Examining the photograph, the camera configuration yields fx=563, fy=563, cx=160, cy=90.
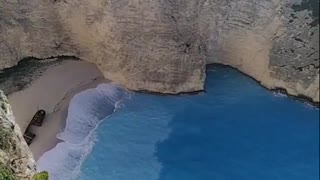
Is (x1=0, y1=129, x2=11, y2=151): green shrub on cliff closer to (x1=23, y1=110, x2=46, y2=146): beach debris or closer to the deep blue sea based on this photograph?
the deep blue sea

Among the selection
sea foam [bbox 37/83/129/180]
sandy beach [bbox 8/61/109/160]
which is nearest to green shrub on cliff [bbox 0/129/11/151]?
sea foam [bbox 37/83/129/180]

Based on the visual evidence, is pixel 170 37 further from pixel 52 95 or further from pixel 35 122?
pixel 35 122

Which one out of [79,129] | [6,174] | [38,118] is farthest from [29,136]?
[6,174]

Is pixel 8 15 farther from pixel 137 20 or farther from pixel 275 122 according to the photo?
pixel 275 122

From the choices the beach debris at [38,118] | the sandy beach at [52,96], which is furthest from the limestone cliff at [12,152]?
Answer: the beach debris at [38,118]

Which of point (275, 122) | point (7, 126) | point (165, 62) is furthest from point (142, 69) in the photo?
point (7, 126)

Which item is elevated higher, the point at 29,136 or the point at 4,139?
the point at 4,139

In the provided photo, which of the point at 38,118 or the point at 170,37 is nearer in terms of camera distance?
the point at 38,118
